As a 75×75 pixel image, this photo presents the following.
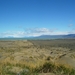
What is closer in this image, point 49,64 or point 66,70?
point 66,70

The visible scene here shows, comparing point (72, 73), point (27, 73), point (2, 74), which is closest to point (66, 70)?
point (72, 73)

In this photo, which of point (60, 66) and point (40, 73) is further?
point (60, 66)

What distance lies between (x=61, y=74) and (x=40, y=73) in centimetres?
124

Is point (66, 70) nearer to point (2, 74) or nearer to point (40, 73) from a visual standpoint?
point (40, 73)

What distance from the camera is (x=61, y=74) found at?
11.4m

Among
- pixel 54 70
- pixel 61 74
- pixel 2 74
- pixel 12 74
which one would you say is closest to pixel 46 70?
pixel 54 70

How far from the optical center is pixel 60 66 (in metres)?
13.0

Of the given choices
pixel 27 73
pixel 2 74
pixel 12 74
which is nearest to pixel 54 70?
pixel 27 73

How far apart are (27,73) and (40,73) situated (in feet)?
2.96

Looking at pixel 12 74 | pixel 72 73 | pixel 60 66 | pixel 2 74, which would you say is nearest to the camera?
pixel 2 74

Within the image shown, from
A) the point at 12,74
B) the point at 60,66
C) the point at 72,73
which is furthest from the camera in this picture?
the point at 60,66

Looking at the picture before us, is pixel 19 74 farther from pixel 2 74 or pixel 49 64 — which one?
pixel 49 64

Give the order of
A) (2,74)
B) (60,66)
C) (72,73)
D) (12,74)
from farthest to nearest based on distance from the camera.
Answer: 1. (60,66)
2. (72,73)
3. (12,74)
4. (2,74)

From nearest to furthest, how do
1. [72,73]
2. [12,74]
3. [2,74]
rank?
[2,74] → [12,74] → [72,73]
